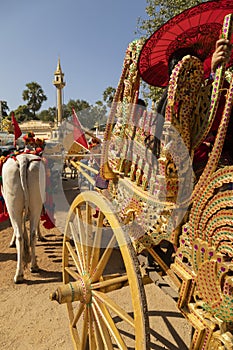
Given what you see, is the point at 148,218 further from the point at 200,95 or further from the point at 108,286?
the point at 200,95

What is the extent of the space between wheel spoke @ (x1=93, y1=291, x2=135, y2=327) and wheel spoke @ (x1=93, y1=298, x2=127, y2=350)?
4 cm

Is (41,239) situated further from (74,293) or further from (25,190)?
(74,293)

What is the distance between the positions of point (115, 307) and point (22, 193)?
2164 millimetres

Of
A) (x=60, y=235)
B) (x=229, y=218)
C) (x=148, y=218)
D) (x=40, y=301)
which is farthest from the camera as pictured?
(x=60, y=235)

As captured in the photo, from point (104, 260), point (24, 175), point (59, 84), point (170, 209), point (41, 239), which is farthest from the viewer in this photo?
point (59, 84)

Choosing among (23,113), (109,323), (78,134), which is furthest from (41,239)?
(23,113)

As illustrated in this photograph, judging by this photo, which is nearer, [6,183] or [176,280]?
[176,280]

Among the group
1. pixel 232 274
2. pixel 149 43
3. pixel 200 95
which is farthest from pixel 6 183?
pixel 232 274

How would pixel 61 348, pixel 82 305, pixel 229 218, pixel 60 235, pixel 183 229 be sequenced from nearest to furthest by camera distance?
1. pixel 229 218
2. pixel 183 229
3. pixel 82 305
4. pixel 61 348
5. pixel 60 235

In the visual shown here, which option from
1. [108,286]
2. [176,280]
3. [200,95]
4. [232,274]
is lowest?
[108,286]

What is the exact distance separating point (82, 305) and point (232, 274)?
3.77 feet

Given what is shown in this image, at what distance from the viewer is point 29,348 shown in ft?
6.93

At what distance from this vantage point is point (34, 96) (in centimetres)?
4225

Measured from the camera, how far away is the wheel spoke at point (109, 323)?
1.23 metres
